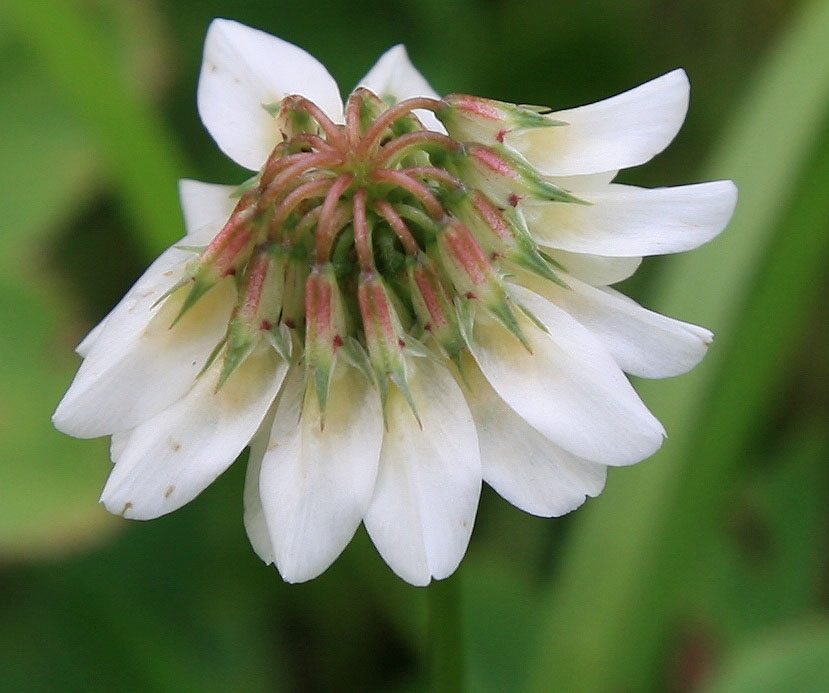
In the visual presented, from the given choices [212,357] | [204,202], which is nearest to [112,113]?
[204,202]

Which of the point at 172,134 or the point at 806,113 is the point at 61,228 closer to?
the point at 172,134

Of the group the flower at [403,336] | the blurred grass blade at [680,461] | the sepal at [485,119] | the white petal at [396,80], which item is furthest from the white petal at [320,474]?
the blurred grass blade at [680,461]

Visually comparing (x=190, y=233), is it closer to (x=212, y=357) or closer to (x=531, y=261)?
(x=212, y=357)

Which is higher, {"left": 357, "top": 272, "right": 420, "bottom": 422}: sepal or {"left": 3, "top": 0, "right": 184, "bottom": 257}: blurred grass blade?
{"left": 3, "top": 0, "right": 184, "bottom": 257}: blurred grass blade

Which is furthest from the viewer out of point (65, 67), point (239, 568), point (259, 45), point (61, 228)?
point (61, 228)

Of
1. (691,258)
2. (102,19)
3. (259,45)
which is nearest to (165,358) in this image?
(259,45)

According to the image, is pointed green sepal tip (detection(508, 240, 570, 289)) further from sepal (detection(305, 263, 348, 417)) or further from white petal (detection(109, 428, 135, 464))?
white petal (detection(109, 428, 135, 464))

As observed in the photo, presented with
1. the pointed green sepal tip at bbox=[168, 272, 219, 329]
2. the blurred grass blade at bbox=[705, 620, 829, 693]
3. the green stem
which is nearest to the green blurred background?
the blurred grass blade at bbox=[705, 620, 829, 693]
